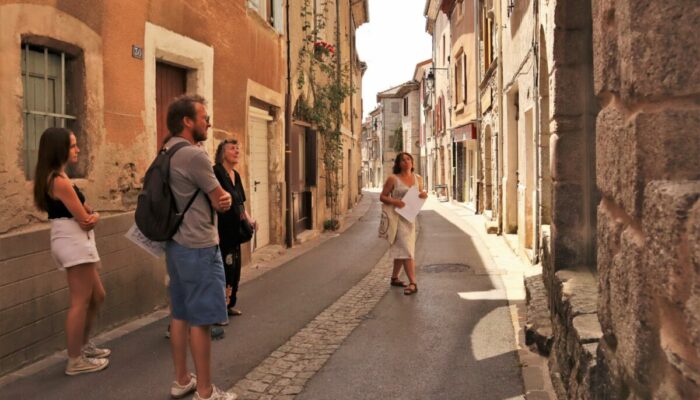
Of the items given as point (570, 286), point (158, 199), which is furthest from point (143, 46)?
point (570, 286)

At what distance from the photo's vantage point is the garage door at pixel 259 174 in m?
10.3

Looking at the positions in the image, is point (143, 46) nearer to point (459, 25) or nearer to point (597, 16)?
point (597, 16)

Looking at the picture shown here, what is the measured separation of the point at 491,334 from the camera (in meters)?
5.39

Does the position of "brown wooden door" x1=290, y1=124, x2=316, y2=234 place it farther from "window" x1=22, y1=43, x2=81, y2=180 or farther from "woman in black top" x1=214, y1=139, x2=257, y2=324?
"window" x1=22, y1=43, x2=81, y2=180

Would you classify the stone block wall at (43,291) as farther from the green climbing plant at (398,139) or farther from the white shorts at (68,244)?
the green climbing plant at (398,139)

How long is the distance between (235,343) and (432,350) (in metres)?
1.59

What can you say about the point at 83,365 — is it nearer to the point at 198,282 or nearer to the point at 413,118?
the point at 198,282

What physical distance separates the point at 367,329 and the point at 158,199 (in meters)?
2.61

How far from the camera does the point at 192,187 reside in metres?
3.68

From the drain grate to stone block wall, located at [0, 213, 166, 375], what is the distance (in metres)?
4.18

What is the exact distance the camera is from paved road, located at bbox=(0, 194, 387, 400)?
4125 mm

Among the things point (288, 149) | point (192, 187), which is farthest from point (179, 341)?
point (288, 149)

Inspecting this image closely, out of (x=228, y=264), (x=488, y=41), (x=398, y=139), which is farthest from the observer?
(x=398, y=139)

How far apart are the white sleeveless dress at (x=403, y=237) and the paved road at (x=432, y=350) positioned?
0.45 meters
